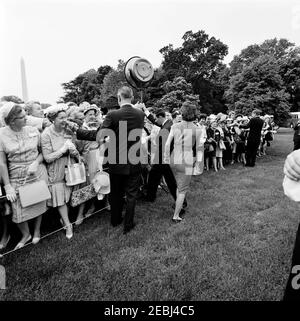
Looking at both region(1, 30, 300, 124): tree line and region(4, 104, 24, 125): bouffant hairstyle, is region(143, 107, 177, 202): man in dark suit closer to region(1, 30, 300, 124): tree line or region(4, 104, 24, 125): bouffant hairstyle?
region(4, 104, 24, 125): bouffant hairstyle

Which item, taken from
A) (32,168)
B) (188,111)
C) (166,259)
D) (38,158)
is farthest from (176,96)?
(166,259)

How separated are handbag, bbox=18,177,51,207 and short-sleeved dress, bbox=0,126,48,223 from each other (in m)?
0.13

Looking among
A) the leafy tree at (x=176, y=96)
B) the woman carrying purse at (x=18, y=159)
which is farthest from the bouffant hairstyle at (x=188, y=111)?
the leafy tree at (x=176, y=96)

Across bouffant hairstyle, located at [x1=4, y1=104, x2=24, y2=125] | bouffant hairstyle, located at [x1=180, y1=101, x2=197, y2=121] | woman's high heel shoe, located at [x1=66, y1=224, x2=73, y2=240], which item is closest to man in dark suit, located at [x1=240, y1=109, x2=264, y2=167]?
bouffant hairstyle, located at [x1=180, y1=101, x2=197, y2=121]

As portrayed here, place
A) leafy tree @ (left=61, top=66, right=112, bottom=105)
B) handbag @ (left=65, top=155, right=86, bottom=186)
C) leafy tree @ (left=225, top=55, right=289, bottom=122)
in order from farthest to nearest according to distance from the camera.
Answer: leafy tree @ (left=61, top=66, right=112, bottom=105) → leafy tree @ (left=225, top=55, right=289, bottom=122) → handbag @ (left=65, top=155, right=86, bottom=186)

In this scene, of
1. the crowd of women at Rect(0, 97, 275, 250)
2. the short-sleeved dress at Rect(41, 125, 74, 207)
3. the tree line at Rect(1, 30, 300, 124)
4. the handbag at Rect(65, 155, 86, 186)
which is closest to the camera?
the crowd of women at Rect(0, 97, 275, 250)

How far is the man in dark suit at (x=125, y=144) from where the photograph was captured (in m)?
3.69

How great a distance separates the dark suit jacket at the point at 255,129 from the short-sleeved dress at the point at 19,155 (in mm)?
8117

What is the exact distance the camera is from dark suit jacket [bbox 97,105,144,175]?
145 inches

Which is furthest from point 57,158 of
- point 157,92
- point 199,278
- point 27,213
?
point 157,92

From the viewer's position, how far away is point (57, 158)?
11.7 ft

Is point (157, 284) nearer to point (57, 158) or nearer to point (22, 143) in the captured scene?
point (57, 158)

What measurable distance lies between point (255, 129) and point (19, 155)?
333 inches

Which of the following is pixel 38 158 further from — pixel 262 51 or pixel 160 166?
pixel 262 51
